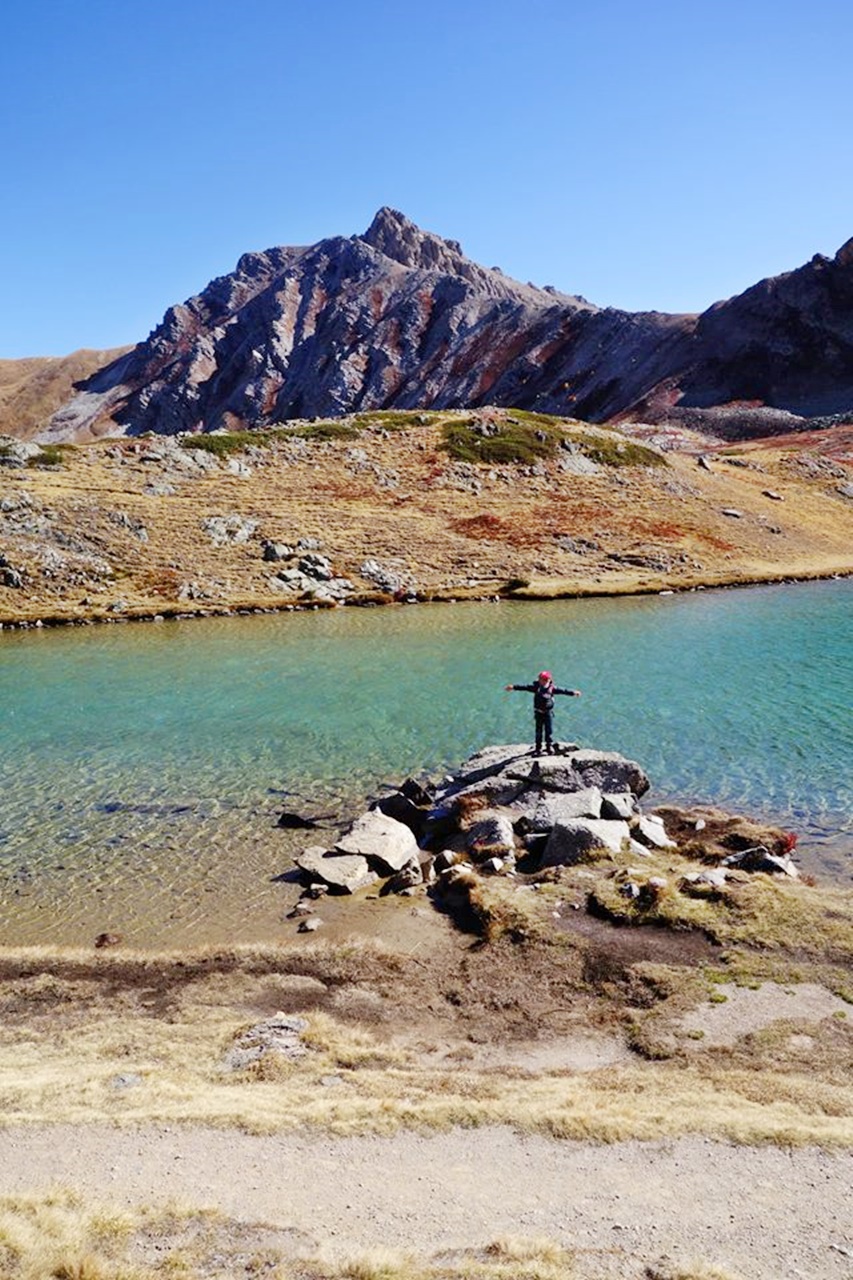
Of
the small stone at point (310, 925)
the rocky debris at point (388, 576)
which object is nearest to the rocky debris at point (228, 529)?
the rocky debris at point (388, 576)

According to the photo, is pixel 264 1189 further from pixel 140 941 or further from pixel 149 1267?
pixel 140 941

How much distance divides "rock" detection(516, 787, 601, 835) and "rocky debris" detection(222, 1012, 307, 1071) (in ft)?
31.4

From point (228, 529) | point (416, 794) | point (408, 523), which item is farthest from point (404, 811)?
point (408, 523)

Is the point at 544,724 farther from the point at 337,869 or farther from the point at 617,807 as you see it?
the point at 337,869

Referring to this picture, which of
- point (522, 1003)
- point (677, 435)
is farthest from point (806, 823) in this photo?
point (677, 435)

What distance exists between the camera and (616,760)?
24.1m

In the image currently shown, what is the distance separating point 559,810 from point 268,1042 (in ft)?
36.5

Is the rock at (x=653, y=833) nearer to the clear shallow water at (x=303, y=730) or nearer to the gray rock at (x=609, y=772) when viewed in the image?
the gray rock at (x=609, y=772)

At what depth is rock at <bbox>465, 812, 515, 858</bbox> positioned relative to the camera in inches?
839

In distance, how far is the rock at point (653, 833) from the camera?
21.1 metres

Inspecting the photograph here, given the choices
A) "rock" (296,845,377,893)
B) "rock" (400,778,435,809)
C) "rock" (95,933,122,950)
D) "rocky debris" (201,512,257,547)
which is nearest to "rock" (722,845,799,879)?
"rock" (400,778,435,809)

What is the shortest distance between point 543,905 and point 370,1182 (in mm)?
9119

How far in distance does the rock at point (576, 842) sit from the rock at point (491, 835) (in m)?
1.11

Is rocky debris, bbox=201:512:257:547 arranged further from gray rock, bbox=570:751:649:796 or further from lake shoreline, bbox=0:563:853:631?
gray rock, bbox=570:751:649:796
